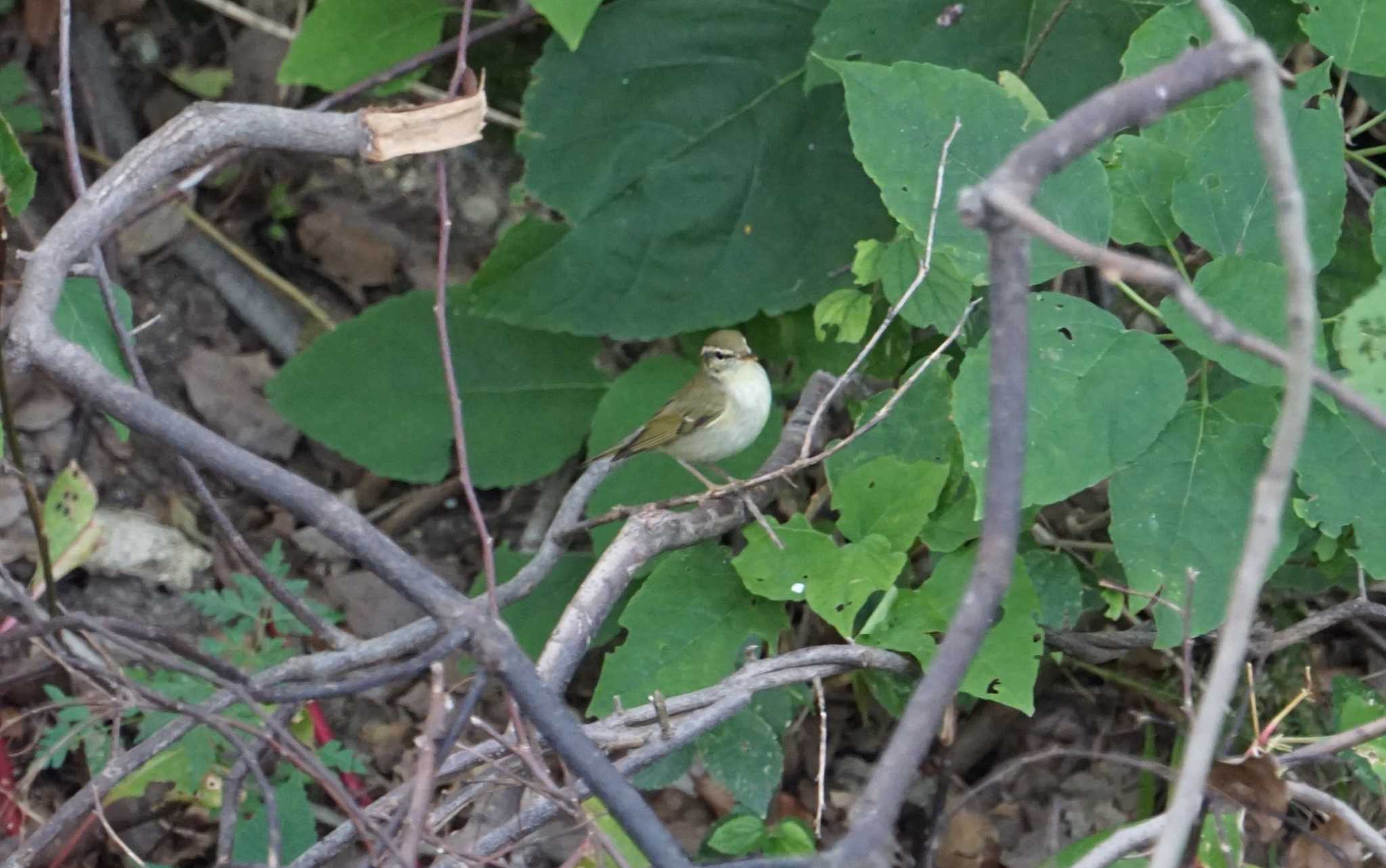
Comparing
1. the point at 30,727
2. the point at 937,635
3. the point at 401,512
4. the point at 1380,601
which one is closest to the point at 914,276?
the point at 937,635

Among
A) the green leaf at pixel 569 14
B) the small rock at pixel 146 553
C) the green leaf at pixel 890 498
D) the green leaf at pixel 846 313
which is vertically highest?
the green leaf at pixel 569 14

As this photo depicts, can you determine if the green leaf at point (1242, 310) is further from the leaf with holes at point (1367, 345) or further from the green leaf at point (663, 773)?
the green leaf at point (663, 773)

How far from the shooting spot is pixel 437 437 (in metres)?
4.04

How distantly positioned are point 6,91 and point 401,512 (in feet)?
6.55

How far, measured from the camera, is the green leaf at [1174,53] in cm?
254

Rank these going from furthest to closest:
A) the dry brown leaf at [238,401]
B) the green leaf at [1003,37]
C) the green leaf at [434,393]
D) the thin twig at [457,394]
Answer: the dry brown leaf at [238,401]
the green leaf at [434,393]
the green leaf at [1003,37]
the thin twig at [457,394]

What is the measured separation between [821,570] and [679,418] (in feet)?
3.90

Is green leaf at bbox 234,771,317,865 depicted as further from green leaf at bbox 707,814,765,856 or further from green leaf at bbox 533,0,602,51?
green leaf at bbox 533,0,602,51

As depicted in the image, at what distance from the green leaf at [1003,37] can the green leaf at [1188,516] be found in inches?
46.5

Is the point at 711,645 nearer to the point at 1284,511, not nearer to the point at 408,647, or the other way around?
the point at 408,647

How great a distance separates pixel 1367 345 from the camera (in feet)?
5.41

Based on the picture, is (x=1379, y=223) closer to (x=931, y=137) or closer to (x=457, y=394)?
(x=931, y=137)

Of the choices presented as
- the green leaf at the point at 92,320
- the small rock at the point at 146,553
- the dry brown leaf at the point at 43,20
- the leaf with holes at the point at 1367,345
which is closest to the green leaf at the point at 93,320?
the green leaf at the point at 92,320

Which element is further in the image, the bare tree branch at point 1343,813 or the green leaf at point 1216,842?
the green leaf at point 1216,842
